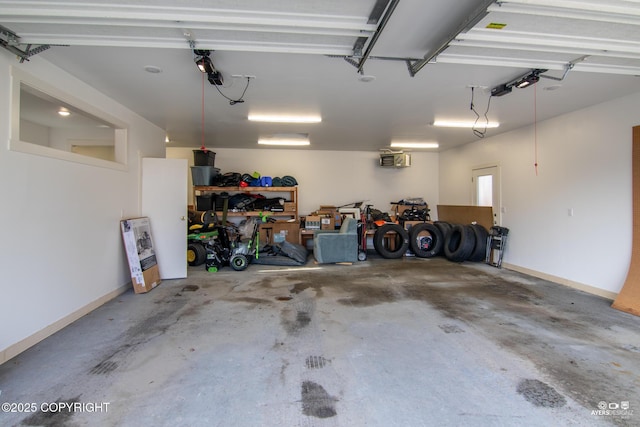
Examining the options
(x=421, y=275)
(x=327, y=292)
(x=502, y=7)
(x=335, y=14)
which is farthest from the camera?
(x=421, y=275)

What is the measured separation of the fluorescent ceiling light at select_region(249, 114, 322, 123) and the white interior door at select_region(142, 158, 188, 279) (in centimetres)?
145

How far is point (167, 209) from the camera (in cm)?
495

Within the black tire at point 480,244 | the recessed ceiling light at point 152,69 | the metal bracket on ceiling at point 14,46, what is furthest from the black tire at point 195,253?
the black tire at point 480,244

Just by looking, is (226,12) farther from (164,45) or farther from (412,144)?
(412,144)

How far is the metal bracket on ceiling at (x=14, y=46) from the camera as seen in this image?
7.36 feet

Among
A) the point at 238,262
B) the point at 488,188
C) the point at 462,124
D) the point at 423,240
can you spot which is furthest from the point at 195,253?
the point at 488,188

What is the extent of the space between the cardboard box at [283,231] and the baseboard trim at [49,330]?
3525mm

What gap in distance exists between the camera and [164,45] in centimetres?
230


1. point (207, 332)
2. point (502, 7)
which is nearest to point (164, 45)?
point (502, 7)

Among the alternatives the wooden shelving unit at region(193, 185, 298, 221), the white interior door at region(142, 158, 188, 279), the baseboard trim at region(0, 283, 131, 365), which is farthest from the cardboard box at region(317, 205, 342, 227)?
the baseboard trim at region(0, 283, 131, 365)

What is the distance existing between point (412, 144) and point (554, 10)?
17.3ft

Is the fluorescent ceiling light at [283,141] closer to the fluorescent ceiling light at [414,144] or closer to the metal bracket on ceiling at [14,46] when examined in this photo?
the fluorescent ceiling light at [414,144]

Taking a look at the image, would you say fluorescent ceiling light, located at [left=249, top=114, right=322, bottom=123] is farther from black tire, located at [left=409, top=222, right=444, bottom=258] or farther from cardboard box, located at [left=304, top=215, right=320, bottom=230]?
black tire, located at [left=409, top=222, right=444, bottom=258]

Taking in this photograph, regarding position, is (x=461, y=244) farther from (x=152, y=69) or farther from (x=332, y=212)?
(x=152, y=69)
